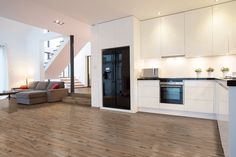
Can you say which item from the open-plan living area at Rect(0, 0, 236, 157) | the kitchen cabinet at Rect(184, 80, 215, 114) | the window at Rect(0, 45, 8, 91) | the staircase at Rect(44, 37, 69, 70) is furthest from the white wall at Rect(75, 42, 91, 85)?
the kitchen cabinet at Rect(184, 80, 215, 114)

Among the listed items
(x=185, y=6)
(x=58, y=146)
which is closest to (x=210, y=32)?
(x=185, y=6)

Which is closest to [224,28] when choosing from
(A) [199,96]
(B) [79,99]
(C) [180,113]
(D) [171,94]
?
(A) [199,96]

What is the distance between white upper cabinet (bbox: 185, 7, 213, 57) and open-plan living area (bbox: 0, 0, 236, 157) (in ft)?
0.07

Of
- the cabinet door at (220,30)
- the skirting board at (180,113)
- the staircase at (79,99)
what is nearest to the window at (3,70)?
the staircase at (79,99)

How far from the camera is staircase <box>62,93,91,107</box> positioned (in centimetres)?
608

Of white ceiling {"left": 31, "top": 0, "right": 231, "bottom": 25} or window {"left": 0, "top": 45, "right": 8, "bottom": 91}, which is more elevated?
white ceiling {"left": 31, "top": 0, "right": 231, "bottom": 25}

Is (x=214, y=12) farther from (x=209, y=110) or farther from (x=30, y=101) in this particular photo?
(x=30, y=101)

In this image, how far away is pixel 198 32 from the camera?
13.7 ft

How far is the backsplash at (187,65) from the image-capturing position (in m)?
4.18

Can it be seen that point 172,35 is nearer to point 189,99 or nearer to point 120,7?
point 120,7

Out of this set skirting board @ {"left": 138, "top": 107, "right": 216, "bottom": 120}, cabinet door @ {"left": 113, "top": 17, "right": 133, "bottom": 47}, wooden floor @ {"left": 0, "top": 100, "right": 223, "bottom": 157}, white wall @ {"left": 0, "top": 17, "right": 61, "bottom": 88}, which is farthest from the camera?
white wall @ {"left": 0, "top": 17, "right": 61, "bottom": 88}

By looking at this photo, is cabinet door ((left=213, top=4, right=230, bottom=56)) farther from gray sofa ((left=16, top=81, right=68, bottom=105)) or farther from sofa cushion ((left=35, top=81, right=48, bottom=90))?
sofa cushion ((left=35, top=81, right=48, bottom=90))

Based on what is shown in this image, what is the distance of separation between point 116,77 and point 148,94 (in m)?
1.04

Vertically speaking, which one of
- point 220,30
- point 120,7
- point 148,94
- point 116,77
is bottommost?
point 148,94
